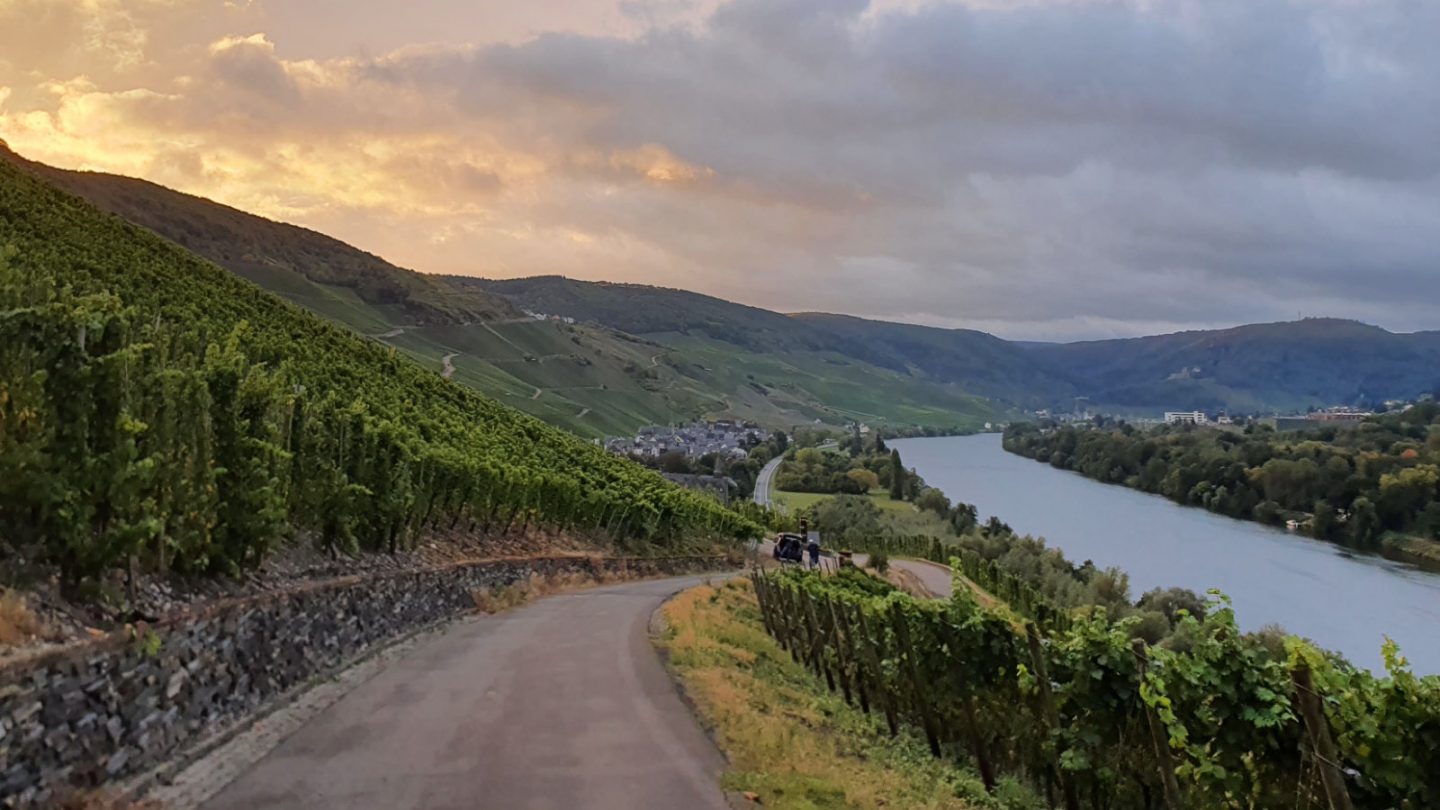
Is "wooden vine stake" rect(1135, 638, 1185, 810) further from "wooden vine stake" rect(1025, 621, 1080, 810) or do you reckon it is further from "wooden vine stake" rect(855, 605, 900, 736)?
"wooden vine stake" rect(855, 605, 900, 736)

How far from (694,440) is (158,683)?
474 feet

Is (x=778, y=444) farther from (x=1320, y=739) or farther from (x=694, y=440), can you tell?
(x=1320, y=739)

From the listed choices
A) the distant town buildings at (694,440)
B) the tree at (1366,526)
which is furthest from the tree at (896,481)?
the tree at (1366,526)

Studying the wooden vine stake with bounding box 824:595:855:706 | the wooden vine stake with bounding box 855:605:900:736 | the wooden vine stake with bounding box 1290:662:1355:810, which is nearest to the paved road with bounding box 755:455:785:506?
the wooden vine stake with bounding box 824:595:855:706

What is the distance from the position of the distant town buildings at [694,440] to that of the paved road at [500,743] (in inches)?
3703

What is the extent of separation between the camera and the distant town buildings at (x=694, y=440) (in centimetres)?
12675

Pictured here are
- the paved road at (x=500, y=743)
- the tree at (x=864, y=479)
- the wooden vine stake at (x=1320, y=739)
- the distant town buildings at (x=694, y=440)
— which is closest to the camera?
the wooden vine stake at (x=1320, y=739)

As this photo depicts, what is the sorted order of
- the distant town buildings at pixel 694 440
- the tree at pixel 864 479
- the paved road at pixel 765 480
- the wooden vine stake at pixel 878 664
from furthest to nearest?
the distant town buildings at pixel 694 440
the tree at pixel 864 479
the paved road at pixel 765 480
the wooden vine stake at pixel 878 664

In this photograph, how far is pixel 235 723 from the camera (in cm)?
1018

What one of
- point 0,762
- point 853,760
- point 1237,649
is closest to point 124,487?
point 0,762

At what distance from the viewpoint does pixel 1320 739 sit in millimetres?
5844

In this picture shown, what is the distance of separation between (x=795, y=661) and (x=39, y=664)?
14.8 metres

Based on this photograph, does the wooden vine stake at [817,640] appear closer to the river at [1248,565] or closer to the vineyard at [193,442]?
the vineyard at [193,442]

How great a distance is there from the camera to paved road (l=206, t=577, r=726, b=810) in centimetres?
849
